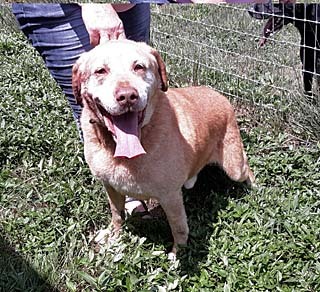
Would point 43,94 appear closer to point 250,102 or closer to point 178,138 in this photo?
point 250,102

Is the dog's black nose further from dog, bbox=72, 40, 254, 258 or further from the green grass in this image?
the green grass

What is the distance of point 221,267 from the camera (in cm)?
281

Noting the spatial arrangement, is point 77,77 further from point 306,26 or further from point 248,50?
point 248,50

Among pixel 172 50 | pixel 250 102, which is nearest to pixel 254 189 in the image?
pixel 250 102

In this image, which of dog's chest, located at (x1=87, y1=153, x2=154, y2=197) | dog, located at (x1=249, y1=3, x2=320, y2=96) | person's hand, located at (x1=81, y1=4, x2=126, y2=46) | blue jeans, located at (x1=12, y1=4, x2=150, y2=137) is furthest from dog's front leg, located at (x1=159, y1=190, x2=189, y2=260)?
dog, located at (x1=249, y1=3, x2=320, y2=96)

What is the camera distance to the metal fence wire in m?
3.88

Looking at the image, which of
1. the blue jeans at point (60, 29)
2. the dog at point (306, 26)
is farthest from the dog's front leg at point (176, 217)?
the dog at point (306, 26)

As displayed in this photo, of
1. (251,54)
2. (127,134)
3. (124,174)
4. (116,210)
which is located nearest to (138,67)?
(127,134)

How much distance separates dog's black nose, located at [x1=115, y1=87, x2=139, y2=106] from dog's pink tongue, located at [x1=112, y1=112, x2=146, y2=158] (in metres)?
0.16

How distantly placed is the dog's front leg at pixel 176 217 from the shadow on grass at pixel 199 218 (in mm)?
50

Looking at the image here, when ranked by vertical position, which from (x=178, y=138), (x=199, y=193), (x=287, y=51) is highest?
(x=178, y=138)

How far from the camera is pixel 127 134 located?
246 centimetres

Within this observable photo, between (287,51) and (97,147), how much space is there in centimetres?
205

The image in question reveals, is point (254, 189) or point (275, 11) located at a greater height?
point (275, 11)
